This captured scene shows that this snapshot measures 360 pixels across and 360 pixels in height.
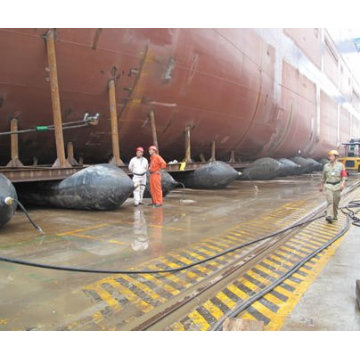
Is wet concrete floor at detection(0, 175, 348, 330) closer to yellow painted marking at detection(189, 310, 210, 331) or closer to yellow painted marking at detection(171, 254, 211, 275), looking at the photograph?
yellow painted marking at detection(171, 254, 211, 275)

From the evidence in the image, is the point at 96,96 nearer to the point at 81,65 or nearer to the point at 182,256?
the point at 81,65

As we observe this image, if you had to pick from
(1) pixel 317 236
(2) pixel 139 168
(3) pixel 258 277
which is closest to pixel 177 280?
(3) pixel 258 277

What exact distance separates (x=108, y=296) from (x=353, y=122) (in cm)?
4468

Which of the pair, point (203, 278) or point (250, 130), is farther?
point (250, 130)

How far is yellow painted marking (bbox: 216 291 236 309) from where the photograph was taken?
333 cm

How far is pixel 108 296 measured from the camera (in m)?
3.47

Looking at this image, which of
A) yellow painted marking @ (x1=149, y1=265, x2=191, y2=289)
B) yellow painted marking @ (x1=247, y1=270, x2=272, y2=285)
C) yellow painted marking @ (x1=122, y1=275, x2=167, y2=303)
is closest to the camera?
yellow painted marking @ (x1=122, y1=275, x2=167, y2=303)

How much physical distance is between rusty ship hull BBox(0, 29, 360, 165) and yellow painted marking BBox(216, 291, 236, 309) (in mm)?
6410

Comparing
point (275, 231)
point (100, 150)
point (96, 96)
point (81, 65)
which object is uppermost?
point (81, 65)

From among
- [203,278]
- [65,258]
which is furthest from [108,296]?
[65,258]

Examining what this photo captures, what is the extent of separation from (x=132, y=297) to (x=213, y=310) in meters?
0.77

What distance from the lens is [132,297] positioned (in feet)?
11.4

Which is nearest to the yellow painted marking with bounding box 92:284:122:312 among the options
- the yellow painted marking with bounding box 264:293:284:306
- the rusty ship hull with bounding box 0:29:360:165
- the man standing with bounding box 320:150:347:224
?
the yellow painted marking with bounding box 264:293:284:306

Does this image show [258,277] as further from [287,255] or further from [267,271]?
[287,255]
